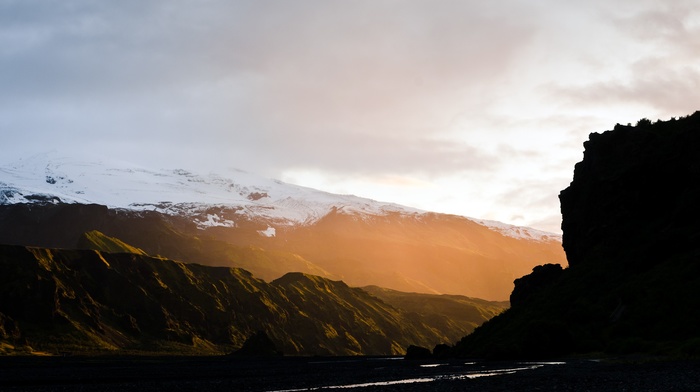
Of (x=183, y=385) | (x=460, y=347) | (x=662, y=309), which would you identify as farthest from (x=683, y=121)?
(x=183, y=385)

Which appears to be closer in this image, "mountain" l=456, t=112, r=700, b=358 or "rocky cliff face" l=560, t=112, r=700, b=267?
"mountain" l=456, t=112, r=700, b=358

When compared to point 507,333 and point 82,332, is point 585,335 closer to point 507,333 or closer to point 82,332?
point 507,333

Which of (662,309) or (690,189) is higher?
(690,189)

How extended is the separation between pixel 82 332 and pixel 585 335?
146293 mm

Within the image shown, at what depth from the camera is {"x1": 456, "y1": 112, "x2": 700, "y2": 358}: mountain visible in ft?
244

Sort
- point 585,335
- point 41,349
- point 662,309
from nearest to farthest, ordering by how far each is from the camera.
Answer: point 662,309, point 585,335, point 41,349

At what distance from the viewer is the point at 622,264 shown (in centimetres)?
9125

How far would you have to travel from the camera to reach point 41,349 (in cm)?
16700

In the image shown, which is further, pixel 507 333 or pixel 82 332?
pixel 82 332

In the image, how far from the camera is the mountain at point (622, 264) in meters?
74.4

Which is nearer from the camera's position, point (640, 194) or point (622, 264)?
point (622, 264)

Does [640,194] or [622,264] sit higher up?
[640,194]

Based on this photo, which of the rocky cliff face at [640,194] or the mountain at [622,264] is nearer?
the mountain at [622,264]

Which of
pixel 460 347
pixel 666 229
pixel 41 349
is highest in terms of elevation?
pixel 666 229
